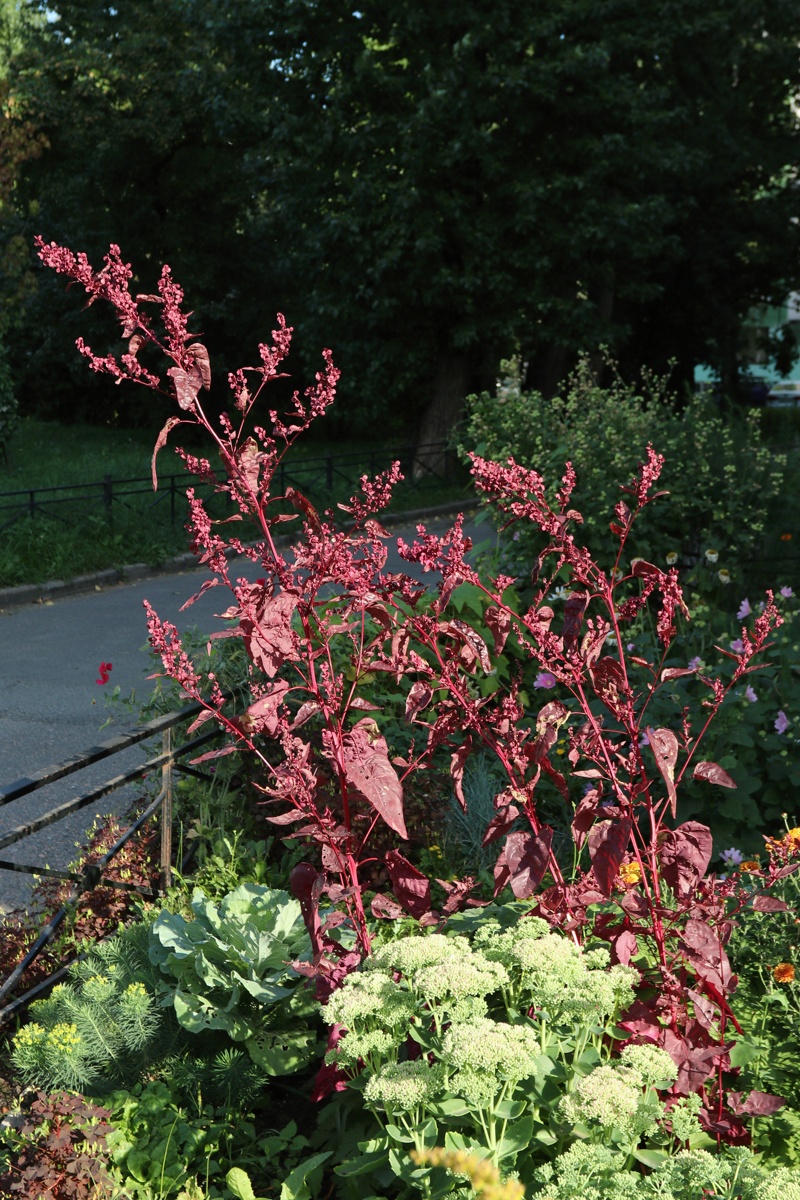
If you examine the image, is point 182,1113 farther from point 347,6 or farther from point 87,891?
point 347,6

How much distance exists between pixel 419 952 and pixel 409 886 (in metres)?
0.52

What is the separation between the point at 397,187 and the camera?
16.8m

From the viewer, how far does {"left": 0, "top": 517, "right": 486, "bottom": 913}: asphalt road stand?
571 centimetres

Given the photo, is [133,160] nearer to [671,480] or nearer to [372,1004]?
[671,480]

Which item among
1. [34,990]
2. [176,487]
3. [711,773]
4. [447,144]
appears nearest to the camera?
[711,773]

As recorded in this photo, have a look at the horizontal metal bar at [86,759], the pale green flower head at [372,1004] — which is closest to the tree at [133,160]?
the horizontal metal bar at [86,759]

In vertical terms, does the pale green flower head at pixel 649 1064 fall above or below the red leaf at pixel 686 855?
below

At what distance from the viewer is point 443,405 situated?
1989 centimetres

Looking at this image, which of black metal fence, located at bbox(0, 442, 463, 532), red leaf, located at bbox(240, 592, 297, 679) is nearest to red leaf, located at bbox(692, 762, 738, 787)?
red leaf, located at bbox(240, 592, 297, 679)

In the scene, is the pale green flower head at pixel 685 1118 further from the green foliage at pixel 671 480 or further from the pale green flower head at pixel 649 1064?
the green foliage at pixel 671 480

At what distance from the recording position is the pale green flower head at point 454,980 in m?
2.21

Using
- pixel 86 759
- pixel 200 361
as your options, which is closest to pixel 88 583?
pixel 86 759

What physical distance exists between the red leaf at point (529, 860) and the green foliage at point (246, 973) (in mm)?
695

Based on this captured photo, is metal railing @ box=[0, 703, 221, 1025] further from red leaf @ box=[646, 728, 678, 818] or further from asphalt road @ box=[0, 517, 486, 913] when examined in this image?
red leaf @ box=[646, 728, 678, 818]
